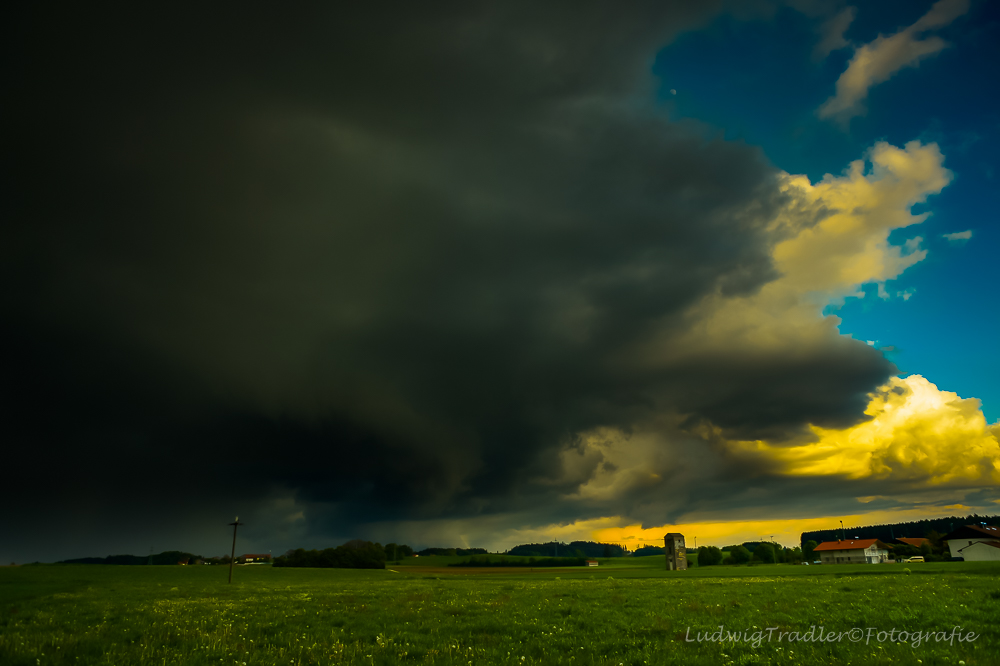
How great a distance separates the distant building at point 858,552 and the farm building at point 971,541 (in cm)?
2975

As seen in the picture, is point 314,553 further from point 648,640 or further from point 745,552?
point 648,640

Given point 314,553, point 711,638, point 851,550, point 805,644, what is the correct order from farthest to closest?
point 851,550 → point 314,553 → point 711,638 → point 805,644

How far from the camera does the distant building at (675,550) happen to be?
487 ft

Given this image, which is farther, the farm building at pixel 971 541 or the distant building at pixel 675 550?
the distant building at pixel 675 550

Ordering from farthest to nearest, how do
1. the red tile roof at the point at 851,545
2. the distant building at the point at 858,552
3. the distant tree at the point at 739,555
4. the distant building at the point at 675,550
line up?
the red tile roof at the point at 851,545 → the distant building at the point at 858,552 → the distant tree at the point at 739,555 → the distant building at the point at 675,550

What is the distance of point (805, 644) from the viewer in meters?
14.3

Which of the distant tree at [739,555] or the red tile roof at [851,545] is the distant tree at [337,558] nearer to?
the distant tree at [739,555]

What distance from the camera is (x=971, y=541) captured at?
5325 inches

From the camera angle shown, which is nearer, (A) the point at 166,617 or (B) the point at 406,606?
(A) the point at 166,617

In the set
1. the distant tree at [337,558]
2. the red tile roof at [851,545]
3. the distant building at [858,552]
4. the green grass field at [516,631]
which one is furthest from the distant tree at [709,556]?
the green grass field at [516,631]

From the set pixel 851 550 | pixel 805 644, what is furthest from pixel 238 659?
pixel 851 550

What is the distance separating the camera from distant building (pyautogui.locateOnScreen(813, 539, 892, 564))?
169250mm

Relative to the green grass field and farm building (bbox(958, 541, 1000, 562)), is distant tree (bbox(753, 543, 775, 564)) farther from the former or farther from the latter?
the green grass field

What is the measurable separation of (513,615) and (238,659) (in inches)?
442
